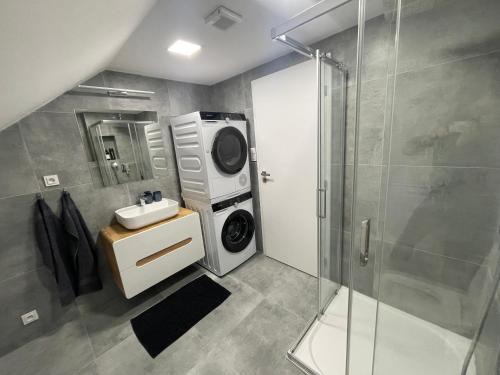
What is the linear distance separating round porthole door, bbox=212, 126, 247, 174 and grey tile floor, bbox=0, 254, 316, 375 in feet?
4.15

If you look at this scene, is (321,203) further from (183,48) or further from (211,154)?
(183,48)

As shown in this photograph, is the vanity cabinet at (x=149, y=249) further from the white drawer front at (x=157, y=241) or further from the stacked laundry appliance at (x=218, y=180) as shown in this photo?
the stacked laundry appliance at (x=218, y=180)

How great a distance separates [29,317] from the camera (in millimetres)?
1709

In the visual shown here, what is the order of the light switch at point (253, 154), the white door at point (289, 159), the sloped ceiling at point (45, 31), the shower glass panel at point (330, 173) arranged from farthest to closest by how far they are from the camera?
the light switch at point (253, 154)
the white door at point (289, 159)
the shower glass panel at point (330, 173)
the sloped ceiling at point (45, 31)

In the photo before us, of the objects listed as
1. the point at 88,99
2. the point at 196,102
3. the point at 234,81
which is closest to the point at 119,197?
the point at 88,99

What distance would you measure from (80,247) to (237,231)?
1.52 metres

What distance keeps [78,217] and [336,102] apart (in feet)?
7.67

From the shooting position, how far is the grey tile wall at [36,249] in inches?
61.2

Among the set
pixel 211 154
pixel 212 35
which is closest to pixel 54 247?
pixel 211 154

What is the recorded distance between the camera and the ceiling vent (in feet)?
4.00

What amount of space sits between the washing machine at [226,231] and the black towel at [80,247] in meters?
0.99

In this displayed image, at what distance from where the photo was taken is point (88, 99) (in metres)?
Result: 1.85

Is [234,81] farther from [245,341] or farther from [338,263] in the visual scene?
[245,341]

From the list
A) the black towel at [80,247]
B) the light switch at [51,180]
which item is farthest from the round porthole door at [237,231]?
the light switch at [51,180]
